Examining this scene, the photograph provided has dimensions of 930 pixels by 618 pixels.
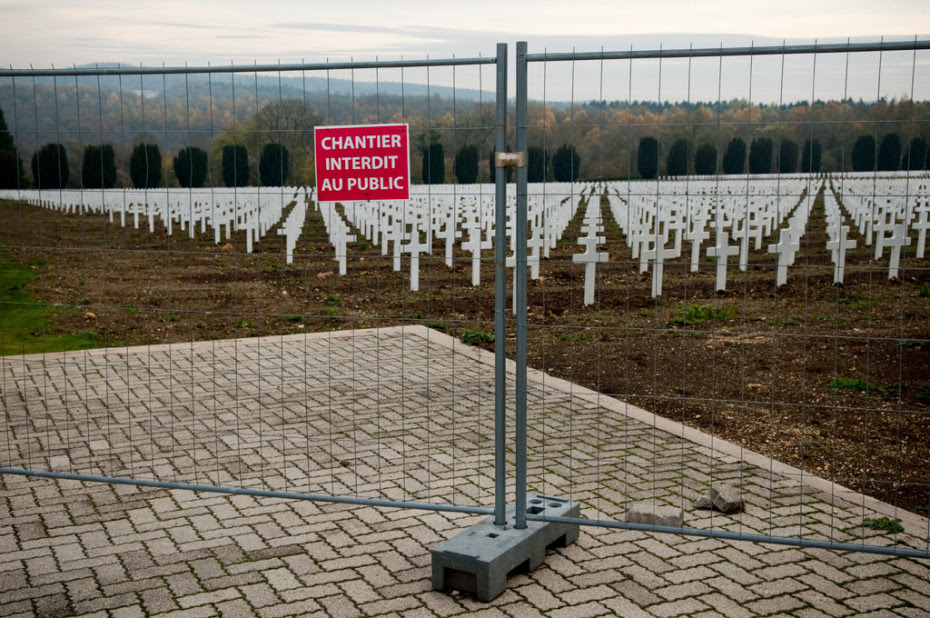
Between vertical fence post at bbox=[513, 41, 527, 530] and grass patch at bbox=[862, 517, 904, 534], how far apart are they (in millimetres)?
1856

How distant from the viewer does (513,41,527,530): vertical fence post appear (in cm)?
432

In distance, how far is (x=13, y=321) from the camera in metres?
12.6

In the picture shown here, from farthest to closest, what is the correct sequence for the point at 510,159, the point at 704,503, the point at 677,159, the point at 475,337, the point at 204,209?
the point at 204,209
the point at 475,337
the point at 704,503
the point at 677,159
the point at 510,159

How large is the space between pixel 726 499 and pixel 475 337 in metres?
5.44

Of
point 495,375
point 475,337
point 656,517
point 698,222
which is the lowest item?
point 656,517

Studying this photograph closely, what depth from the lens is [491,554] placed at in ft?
13.7

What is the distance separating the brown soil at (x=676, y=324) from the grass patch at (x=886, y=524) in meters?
0.11

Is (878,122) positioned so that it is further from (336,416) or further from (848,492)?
(336,416)

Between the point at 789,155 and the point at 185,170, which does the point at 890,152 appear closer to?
the point at 789,155

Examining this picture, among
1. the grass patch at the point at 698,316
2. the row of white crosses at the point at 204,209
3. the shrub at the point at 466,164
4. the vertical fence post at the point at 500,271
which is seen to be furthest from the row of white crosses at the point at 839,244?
the row of white crosses at the point at 204,209

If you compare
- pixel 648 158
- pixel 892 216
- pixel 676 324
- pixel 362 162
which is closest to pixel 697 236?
pixel 676 324

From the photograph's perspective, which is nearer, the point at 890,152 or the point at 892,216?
the point at 890,152

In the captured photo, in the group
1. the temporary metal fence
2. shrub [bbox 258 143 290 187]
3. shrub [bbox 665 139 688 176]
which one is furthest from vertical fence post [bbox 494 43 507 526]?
shrub [bbox 258 143 290 187]

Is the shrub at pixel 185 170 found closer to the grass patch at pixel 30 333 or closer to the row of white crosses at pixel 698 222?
the grass patch at pixel 30 333
